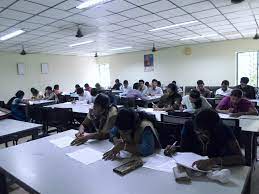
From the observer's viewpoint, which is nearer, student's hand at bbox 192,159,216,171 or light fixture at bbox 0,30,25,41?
student's hand at bbox 192,159,216,171

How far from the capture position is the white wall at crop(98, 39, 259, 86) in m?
8.49

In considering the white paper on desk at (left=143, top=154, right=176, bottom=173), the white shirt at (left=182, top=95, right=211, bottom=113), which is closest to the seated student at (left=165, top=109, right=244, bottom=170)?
the white paper on desk at (left=143, top=154, right=176, bottom=173)

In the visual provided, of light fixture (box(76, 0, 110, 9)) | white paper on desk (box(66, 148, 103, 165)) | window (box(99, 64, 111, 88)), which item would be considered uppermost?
light fixture (box(76, 0, 110, 9))

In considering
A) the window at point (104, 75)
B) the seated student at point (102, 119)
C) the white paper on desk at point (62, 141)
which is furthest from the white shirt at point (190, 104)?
the window at point (104, 75)

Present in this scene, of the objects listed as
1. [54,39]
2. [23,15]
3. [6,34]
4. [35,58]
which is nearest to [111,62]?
[35,58]

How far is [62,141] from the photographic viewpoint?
7.60 feet

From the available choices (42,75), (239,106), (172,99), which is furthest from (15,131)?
(42,75)

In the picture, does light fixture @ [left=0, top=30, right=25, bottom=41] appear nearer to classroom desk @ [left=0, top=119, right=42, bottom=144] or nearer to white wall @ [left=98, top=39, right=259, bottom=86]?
classroom desk @ [left=0, top=119, right=42, bottom=144]

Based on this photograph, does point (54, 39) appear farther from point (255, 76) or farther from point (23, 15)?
point (255, 76)

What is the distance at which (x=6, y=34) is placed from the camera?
19.1 ft

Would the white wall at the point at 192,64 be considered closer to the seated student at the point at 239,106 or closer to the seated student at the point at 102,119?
the seated student at the point at 239,106

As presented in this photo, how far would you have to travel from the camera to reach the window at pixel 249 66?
826 cm

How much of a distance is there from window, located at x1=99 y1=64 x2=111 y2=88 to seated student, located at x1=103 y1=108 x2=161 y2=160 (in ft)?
35.9

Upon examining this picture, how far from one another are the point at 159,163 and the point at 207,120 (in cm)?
49
